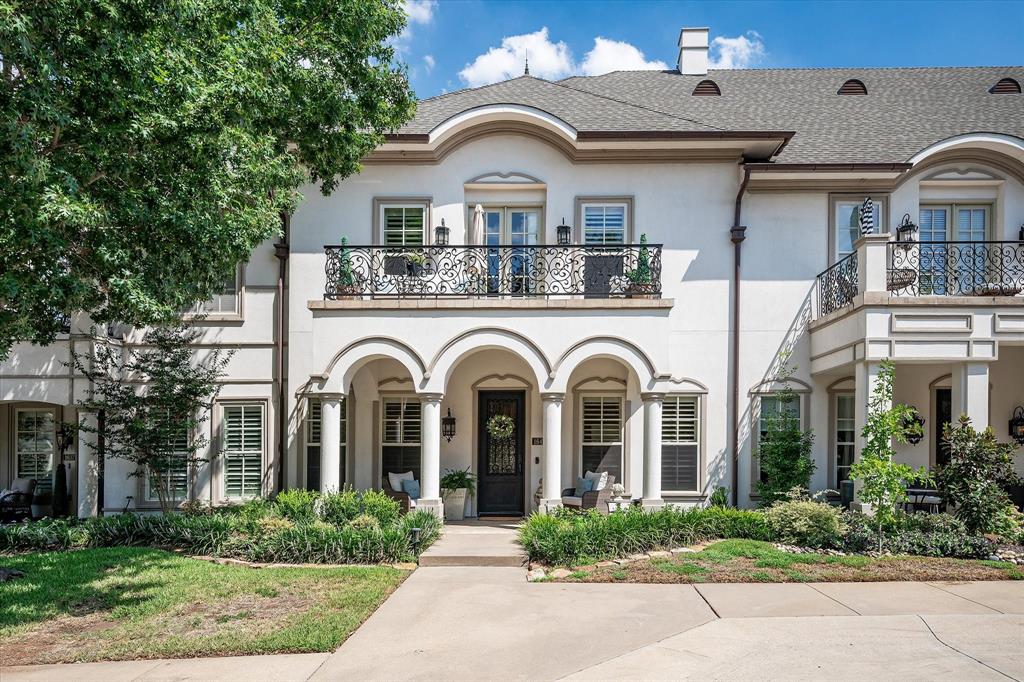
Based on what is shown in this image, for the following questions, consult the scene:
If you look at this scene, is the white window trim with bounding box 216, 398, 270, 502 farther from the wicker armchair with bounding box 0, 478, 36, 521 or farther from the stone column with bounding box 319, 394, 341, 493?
the wicker armchair with bounding box 0, 478, 36, 521

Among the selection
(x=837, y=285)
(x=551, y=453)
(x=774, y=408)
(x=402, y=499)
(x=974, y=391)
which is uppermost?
(x=837, y=285)

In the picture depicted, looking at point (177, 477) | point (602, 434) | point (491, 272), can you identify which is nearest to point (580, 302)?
point (491, 272)

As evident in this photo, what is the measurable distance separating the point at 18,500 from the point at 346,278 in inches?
320

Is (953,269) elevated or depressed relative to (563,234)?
depressed

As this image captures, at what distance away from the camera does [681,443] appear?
14305 mm

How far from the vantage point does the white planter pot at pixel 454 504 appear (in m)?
14.4

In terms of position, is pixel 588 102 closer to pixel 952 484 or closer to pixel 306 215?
pixel 306 215

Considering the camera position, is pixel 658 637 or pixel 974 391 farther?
pixel 974 391

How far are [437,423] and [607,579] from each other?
185 inches

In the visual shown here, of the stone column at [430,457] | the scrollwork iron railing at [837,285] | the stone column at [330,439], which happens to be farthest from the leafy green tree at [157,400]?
the scrollwork iron railing at [837,285]

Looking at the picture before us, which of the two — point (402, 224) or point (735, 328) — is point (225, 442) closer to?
point (402, 224)

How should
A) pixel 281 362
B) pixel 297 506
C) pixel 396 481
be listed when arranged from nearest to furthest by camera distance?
pixel 297 506
pixel 396 481
pixel 281 362

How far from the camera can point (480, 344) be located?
1319cm

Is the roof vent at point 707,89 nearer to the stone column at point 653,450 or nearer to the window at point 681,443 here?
the window at point 681,443
